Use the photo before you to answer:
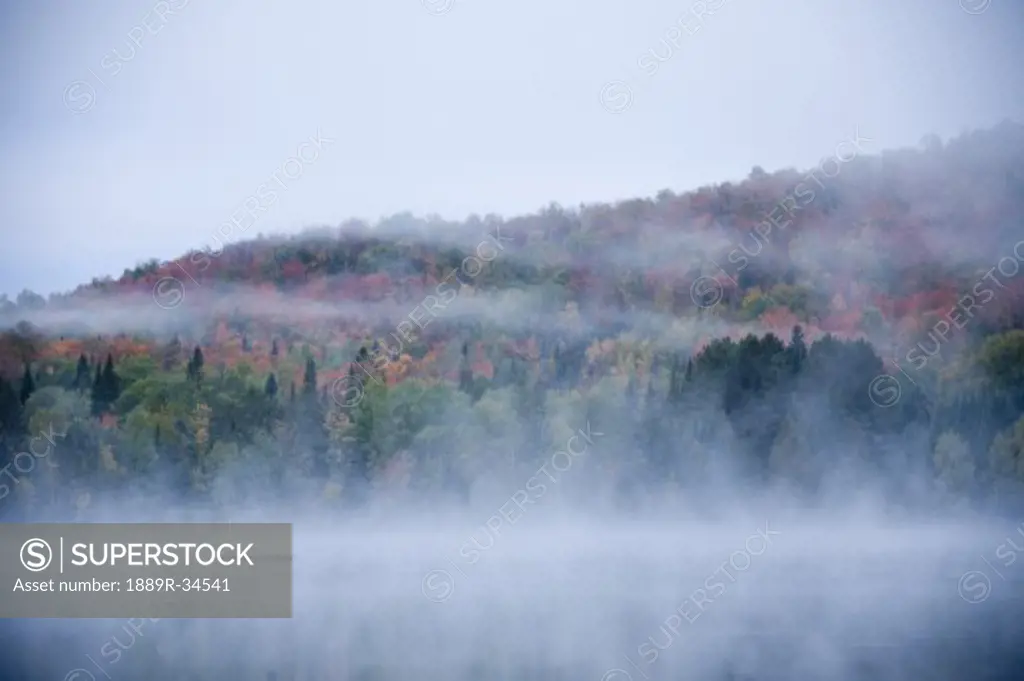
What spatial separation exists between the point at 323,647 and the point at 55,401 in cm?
573

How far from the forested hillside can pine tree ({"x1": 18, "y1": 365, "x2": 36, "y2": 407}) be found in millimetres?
27

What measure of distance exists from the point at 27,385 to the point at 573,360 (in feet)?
19.1

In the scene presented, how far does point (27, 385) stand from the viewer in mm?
12609

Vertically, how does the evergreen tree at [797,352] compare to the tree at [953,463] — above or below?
above

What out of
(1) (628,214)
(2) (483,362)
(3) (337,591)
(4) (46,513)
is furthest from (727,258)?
(4) (46,513)

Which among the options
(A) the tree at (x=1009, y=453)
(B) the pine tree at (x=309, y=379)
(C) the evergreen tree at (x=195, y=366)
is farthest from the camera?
(B) the pine tree at (x=309, y=379)

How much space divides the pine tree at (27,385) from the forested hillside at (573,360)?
3 cm

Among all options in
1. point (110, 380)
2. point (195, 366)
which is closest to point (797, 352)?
point (195, 366)

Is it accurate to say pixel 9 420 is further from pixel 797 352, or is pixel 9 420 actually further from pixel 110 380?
pixel 797 352

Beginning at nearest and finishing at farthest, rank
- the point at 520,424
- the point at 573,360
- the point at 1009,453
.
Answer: the point at 1009,453 < the point at 520,424 < the point at 573,360

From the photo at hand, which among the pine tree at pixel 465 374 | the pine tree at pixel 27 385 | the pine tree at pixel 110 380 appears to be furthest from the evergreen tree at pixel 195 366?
the pine tree at pixel 465 374

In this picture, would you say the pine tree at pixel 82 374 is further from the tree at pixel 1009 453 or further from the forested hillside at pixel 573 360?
the tree at pixel 1009 453

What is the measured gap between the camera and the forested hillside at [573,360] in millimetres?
12695

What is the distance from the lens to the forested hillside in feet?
41.7
